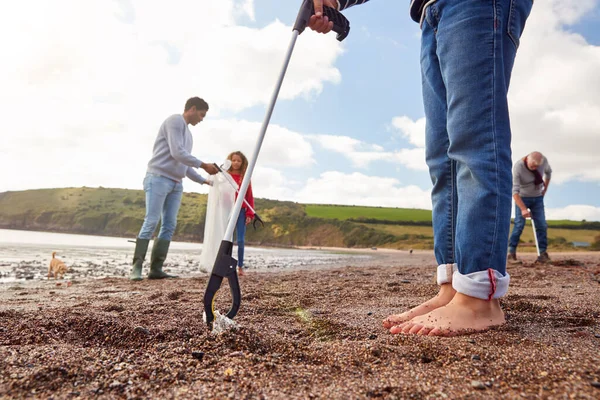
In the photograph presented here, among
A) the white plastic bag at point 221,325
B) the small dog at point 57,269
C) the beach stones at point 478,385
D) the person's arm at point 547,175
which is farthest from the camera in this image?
the person's arm at point 547,175

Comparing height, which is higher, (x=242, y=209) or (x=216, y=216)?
(x=242, y=209)

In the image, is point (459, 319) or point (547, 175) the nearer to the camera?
point (459, 319)

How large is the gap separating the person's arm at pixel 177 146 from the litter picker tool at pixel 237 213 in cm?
427

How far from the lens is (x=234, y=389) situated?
3.61 feet

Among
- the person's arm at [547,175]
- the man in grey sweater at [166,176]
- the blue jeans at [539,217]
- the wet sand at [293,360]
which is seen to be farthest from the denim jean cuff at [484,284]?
the person's arm at [547,175]

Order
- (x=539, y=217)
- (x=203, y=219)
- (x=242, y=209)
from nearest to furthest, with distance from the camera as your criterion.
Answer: (x=242, y=209) < (x=539, y=217) < (x=203, y=219)

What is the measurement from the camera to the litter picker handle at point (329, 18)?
6.87ft

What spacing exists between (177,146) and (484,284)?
528cm

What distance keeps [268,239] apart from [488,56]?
146ft

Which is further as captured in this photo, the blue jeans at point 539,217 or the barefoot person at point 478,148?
the blue jeans at point 539,217

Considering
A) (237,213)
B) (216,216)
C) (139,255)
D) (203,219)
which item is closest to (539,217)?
(216,216)

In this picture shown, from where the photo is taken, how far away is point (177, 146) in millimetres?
6148

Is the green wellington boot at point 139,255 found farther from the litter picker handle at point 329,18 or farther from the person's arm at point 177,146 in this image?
the litter picker handle at point 329,18

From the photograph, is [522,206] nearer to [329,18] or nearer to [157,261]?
[157,261]
